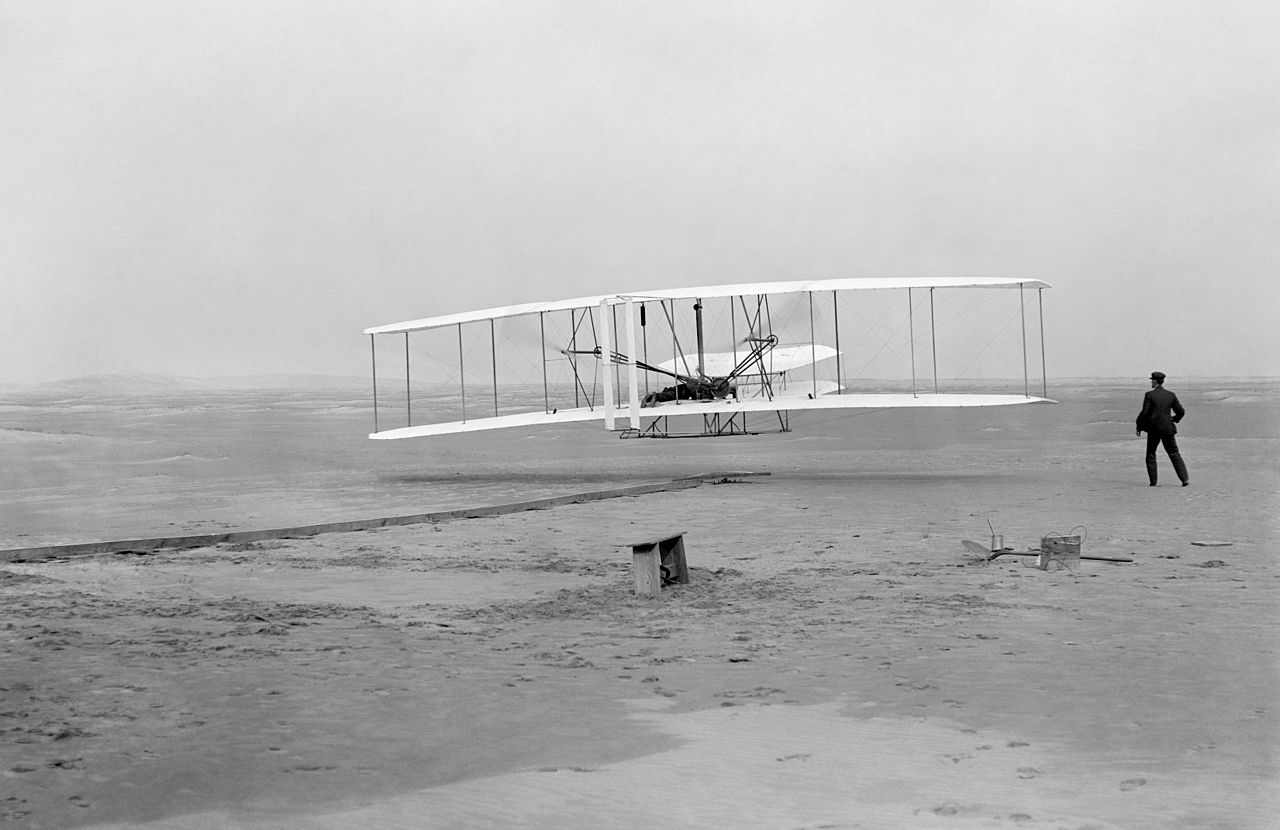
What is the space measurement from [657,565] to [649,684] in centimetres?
309

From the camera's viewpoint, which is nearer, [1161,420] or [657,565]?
[657,565]

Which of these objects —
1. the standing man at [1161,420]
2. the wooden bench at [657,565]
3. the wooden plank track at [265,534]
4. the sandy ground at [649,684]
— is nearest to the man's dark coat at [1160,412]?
the standing man at [1161,420]

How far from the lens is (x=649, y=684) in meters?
7.66

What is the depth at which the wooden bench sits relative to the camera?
34.9ft

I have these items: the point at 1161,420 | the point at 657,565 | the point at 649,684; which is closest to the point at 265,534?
the point at 657,565

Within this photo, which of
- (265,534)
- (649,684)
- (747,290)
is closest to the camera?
(649,684)

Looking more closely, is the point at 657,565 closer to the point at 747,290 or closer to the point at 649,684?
the point at 649,684

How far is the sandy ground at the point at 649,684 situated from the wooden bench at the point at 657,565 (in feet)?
0.62

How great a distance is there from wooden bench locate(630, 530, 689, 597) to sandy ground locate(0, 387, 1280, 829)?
0.62 ft

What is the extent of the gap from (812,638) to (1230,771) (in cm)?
354

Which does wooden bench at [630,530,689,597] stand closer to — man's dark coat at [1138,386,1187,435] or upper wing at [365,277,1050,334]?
man's dark coat at [1138,386,1187,435]

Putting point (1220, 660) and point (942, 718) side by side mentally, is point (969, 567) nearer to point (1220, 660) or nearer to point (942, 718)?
point (1220, 660)

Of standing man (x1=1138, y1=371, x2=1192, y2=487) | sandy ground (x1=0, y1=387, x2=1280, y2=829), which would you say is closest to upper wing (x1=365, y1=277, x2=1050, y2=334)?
standing man (x1=1138, y1=371, x2=1192, y2=487)

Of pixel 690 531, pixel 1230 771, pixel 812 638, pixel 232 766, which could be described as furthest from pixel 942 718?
pixel 690 531
